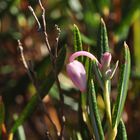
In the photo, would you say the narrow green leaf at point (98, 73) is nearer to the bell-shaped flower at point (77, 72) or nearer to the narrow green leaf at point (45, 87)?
the bell-shaped flower at point (77, 72)

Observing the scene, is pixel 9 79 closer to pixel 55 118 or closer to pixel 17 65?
pixel 17 65

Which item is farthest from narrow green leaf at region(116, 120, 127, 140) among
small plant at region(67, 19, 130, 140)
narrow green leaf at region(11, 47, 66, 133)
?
narrow green leaf at region(11, 47, 66, 133)

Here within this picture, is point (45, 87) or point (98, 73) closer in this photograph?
point (98, 73)

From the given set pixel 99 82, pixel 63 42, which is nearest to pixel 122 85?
pixel 99 82

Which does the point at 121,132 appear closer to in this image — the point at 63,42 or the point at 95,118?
the point at 95,118

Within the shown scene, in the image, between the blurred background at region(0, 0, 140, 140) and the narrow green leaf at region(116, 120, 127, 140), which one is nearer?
the narrow green leaf at region(116, 120, 127, 140)

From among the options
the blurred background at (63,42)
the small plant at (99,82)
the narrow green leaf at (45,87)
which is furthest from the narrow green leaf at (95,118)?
the blurred background at (63,42)

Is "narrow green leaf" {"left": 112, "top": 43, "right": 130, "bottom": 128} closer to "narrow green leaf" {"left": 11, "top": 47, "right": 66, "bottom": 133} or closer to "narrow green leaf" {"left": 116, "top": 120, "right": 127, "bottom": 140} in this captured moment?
"narrow green leaf" {"left": 116, "top": 120, "right": 127, "bottom": 140}
